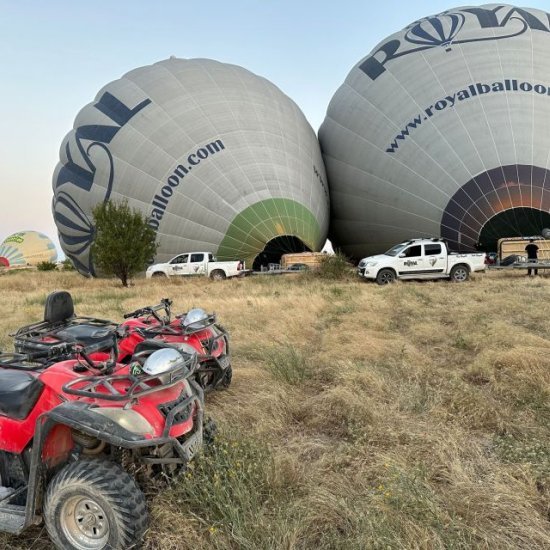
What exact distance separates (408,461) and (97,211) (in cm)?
1887

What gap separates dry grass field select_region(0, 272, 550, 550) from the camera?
259 centimetres

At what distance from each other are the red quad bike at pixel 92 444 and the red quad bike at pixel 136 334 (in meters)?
1.75

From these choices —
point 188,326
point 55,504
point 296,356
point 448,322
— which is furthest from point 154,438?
point 448,322

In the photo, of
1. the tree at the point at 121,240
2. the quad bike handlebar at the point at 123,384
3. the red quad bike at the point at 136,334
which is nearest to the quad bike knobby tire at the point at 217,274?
the tree at the point at 121,240

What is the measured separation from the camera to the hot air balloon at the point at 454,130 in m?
19.8

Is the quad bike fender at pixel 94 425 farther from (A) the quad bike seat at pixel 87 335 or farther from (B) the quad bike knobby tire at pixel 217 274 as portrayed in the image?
(B) the quad bike knobby tire at pixel 217 274

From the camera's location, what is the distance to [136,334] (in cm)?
497

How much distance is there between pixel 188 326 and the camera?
493 cm

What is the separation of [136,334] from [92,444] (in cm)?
239

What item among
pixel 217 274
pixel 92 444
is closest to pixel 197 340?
pixel 92 444

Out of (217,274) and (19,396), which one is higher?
(217,274)

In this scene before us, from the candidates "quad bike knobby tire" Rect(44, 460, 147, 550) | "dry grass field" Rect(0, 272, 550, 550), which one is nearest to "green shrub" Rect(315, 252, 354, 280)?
"dry grass field" Rect(0, 272, 550, 550)

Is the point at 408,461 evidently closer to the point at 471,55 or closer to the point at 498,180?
the point at 498,180

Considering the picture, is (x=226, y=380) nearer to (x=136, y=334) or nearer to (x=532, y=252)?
(x=136, y=334)
